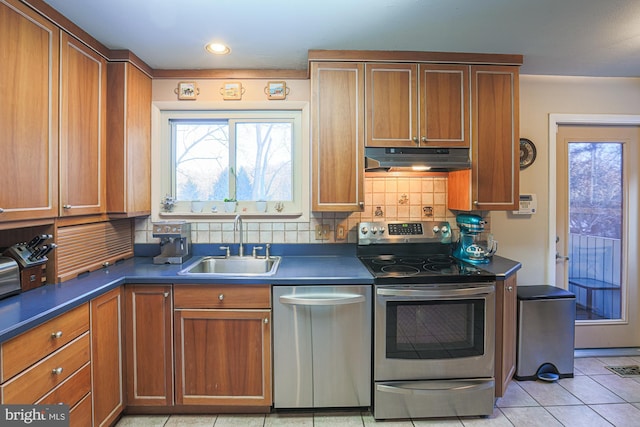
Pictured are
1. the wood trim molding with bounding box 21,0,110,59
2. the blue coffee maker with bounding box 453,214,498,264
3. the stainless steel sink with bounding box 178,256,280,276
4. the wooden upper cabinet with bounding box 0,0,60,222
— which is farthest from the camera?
the stainless steel sink with bounding box 178,256,280,276

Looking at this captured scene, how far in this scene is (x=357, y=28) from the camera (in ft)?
6.40

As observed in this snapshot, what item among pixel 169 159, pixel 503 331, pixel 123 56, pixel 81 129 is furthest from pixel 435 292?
pixel 123 56

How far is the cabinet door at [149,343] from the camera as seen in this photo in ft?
6.40

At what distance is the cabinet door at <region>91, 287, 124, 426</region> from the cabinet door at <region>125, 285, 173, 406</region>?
0.06 metres

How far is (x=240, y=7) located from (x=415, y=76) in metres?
1.23

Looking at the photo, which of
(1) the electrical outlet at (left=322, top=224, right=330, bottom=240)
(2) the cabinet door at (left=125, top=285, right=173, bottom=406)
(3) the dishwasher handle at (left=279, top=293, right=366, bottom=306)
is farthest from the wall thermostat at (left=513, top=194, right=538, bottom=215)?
(2) the cabinet door at (left=125, top=285, right=173, bottom=406)

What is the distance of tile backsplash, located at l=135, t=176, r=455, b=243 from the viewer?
262cm

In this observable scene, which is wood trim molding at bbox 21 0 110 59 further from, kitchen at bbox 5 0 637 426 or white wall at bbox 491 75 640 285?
white wall at bbox 491 75 640 285

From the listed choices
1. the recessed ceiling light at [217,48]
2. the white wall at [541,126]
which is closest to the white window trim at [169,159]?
the recessed ceiling light at [217,48]

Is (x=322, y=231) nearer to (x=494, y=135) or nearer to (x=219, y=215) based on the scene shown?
(x=219, y=215)

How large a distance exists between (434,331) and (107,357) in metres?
1.86

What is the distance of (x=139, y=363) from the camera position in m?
1.96

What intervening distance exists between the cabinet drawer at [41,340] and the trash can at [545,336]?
8.92 feet

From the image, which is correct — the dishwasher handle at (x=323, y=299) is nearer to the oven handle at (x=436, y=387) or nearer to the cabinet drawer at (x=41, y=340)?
the oven handle at (x=436, y=387)
